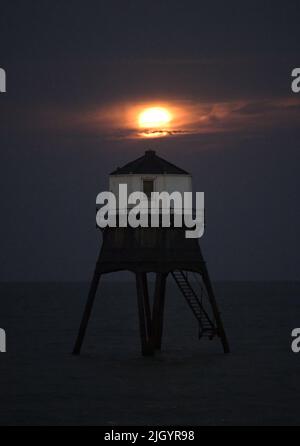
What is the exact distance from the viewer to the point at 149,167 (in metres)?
60.8

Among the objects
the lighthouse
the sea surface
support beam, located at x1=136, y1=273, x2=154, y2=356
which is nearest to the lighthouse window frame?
the lighthouse

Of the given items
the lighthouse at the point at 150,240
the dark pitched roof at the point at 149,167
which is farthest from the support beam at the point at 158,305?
the dark pitched roof at the point at 149,167

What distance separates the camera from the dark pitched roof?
60.6 metres

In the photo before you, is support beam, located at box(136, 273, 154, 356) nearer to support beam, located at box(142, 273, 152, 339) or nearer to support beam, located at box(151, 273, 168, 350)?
support beam, located at box(151, 273, 168, 350)

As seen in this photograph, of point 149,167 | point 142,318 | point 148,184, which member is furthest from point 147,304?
point 149,167

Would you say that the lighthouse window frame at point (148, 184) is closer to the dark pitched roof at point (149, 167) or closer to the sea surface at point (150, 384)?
the dark pitched roof at point (149, 167)

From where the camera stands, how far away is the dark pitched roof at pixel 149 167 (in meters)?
60.6

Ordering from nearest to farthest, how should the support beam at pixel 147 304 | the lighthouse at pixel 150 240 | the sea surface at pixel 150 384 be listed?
the sea surface at pixel 150 384, the lighthouse at pixel 150 240, the support beam at pixel 147 304

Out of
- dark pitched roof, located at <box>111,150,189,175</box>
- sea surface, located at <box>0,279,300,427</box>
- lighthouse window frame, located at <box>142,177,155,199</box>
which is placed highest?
dark pitched roof, located at <box>111,150,189,175</box>

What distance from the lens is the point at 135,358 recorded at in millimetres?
66125

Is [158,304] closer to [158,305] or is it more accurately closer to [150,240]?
[158,305]
